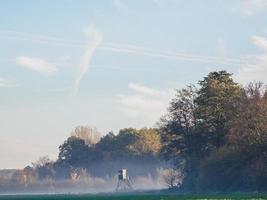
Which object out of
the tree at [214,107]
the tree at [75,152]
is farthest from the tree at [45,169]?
the tree at [214,107]

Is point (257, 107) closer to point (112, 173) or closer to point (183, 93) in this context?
point (183, 93)

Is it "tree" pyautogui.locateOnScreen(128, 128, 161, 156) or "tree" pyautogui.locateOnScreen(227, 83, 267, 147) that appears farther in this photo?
"tree" pyautogui.locateOnScreen(128, 128, 161, 156)

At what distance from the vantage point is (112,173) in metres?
Answer: 164

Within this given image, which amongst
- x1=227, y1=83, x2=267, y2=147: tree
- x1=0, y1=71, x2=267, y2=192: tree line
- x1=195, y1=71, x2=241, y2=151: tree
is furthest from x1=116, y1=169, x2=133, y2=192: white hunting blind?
x1=227, y1=83, x2=267, y2=147: tree

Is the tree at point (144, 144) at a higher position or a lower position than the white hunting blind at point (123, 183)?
higher

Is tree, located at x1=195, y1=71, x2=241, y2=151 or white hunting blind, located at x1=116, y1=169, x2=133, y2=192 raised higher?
tree, located at x1=195, y1=71, x2=241, y2=151

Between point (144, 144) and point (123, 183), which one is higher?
point (144, 144)

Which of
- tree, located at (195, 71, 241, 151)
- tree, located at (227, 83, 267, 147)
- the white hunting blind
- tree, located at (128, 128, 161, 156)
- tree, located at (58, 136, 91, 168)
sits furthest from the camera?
tree, located at (58, 136, 91, 168)

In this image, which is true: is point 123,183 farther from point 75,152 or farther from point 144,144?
point 75,152

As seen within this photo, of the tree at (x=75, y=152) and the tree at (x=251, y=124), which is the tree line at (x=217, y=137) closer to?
the tree at (x=251, y=124)

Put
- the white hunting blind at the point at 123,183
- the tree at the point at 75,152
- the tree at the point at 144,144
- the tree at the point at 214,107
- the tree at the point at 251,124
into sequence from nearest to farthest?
the tree at the point at 251,124, the tree at the point at 214,107, the white hunting blind at the point at 123,183, the tree at the point at 144,144, the tree at the point at 75,152

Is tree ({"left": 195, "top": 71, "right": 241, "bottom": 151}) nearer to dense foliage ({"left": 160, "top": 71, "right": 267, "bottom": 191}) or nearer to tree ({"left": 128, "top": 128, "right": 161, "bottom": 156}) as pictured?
dense foliage ({"left": 160, "top": 71, "right": 267, "bottom": 191})

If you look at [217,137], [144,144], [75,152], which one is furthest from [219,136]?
[75,152]

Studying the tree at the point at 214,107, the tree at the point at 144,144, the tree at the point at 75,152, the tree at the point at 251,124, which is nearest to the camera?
the tree at the point at 251,124
